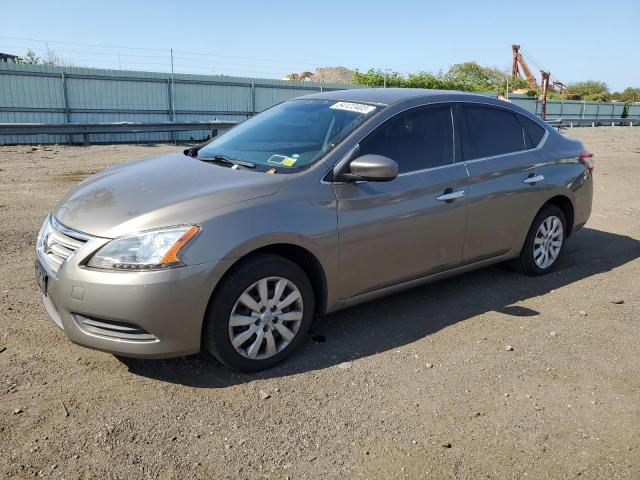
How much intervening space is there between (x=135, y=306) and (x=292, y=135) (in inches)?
73.8

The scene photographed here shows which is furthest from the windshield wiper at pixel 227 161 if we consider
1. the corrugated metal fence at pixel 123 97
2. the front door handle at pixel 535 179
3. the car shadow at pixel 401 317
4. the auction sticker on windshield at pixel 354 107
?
the corrugated metal fence at pixel 123 97

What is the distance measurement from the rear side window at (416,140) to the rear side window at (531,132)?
3.52 ft

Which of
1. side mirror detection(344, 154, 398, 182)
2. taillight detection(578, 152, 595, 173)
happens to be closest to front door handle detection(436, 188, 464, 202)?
side mirror detection(344, 154, 398, 182)

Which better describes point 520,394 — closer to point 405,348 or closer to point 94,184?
point 405,348

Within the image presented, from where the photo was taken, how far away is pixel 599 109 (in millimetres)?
39781

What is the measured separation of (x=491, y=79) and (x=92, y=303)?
6918cm

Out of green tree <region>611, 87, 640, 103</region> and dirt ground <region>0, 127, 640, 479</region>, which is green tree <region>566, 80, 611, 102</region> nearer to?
green tree <region>611, 87, 640, 103</region>

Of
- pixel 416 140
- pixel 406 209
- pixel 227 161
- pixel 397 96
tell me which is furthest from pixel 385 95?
pixel 227 161

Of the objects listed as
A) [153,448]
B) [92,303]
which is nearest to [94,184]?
[92,303]

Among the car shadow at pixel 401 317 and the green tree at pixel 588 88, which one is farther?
the green tree at pixel 588 88

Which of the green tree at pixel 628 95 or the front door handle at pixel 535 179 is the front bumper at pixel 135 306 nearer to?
the front door handle at pixel 535 179

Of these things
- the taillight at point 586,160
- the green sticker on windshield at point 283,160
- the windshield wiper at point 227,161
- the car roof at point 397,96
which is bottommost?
the taillight at point 586,160

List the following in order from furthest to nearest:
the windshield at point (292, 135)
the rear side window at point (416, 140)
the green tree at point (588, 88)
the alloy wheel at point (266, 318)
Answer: the green tree at point (588, 88) → the rear side window at point (416, 140) → the windshield at point (292, 135) → the alloy wheel at point (266, 318)

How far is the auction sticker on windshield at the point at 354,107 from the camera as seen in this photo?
171 inches
